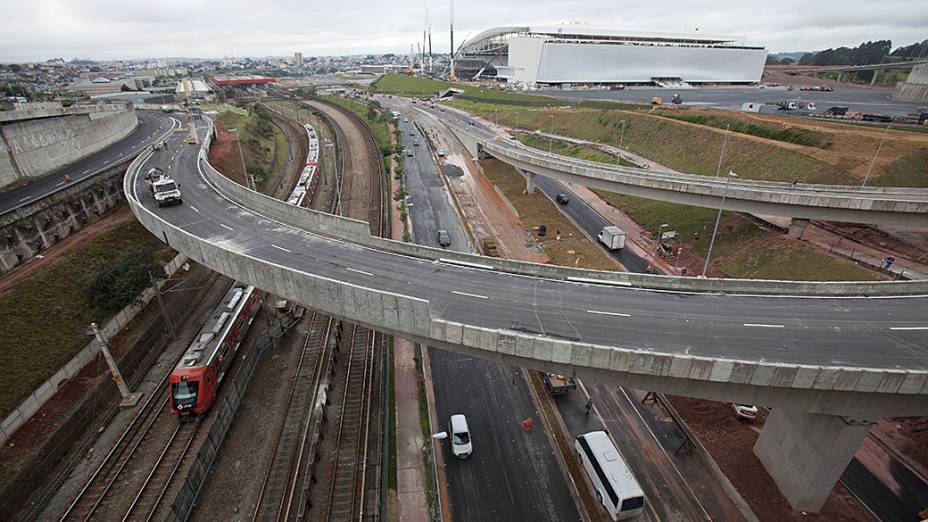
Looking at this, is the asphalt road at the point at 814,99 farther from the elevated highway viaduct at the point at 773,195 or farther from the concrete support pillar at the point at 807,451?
the concrete support pillar at the point at 807,451

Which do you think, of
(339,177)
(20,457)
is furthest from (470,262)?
(339,177)

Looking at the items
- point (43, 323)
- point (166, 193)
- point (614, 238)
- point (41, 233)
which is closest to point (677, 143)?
Result: point (614, 238)

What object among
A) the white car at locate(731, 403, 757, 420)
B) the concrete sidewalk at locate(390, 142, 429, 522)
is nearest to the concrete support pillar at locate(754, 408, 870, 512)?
the white car at locate(731, 403, 757, 420)

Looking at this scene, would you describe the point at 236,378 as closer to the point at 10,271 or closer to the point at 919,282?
the point at 10,271

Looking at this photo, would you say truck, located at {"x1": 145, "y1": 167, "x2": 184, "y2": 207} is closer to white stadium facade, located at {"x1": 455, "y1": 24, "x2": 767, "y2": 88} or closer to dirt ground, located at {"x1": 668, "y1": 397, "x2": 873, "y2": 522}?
dirt ground, located at {"x1": 668, "y1": 397, "x2": 873, "y2": 522}

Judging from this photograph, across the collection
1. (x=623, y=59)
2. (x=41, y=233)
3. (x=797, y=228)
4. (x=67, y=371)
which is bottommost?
(x=67, y=371)

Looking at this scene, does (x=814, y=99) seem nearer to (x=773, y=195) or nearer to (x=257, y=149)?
(x=773, y=195)
